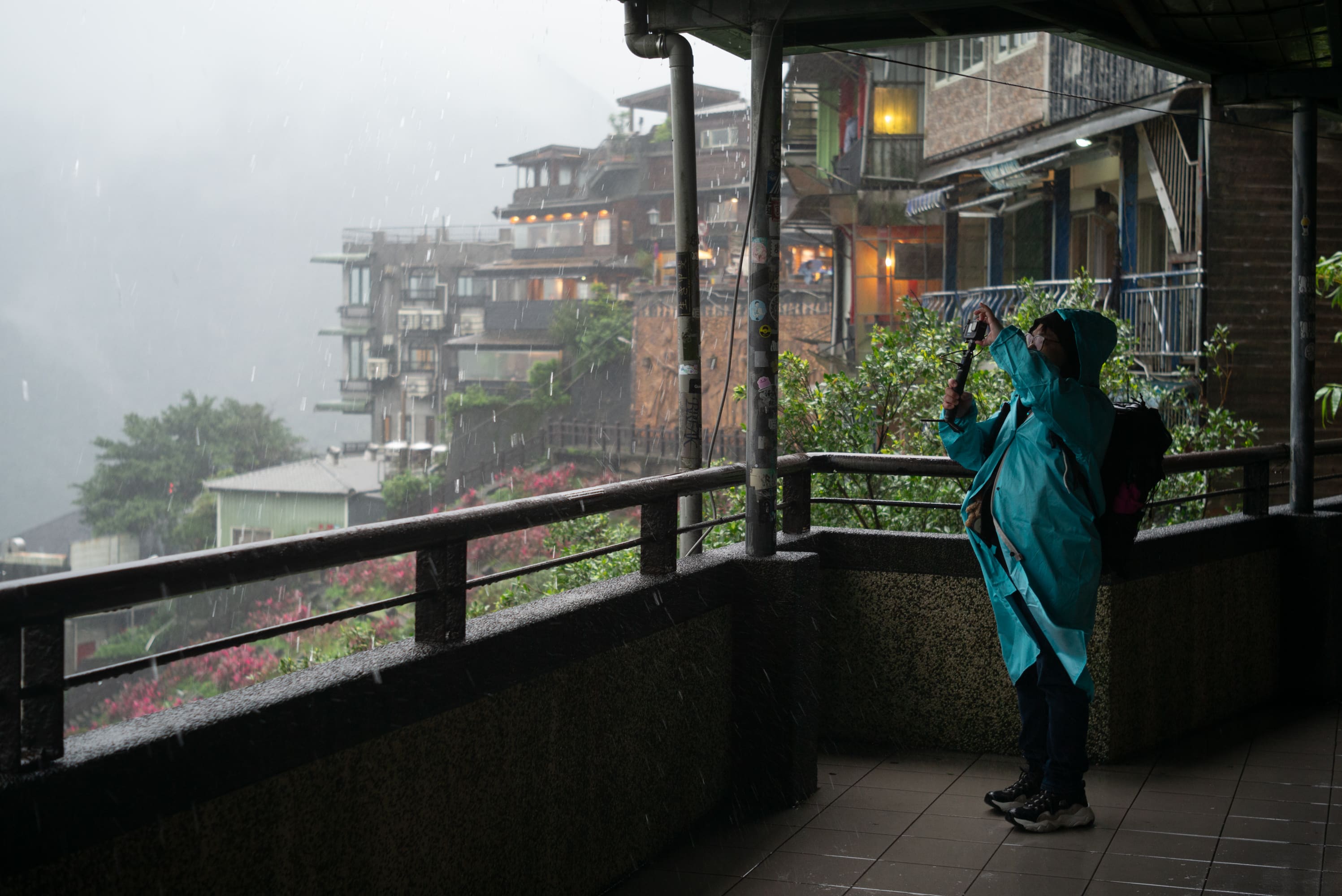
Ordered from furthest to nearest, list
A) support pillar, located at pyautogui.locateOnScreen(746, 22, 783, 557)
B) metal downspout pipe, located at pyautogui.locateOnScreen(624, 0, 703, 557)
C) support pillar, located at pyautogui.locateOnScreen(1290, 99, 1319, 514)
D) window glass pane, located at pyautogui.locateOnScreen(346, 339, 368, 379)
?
window glass pane, located at pyautogui.locateOnScreen(346, 339, 368, 379) → support pillar, located at pyautogui.locateOnScreen(1290, 99, 1319, 514) → metal downspout pipe, located at pyautogui.locateOnScreen(624, 0, 703, 557) → support pillar, located at pyautogui.locateOnScreen(746, 22, 783, 557)

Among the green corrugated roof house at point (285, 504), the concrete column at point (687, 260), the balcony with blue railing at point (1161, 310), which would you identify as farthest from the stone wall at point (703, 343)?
the concrete column at point (687, 260)

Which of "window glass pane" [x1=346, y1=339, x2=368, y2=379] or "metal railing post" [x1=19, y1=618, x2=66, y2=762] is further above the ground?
"window glass pane" [x1=346, y1=339, x2=368, y2=379]

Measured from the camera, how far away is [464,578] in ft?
10.7

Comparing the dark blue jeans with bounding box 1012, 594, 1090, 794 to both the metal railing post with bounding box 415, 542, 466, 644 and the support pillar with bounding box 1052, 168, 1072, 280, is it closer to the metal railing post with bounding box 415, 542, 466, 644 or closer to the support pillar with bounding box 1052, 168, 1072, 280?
the metal railing post with bounding box 415, 542, 466, 644

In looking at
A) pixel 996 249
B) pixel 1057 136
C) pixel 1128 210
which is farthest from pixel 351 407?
pixel 1128 210

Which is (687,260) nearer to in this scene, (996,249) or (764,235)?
(764,235)

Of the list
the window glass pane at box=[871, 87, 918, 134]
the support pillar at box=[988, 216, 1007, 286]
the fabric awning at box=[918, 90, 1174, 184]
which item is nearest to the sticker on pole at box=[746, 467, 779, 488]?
the fabric awning at box=[918, 90, 1174, 184]

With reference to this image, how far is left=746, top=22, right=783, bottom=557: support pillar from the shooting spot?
4.48 meters

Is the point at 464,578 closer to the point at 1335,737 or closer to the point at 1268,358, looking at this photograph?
the point at 1335,737

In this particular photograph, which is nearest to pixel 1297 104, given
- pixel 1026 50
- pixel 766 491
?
pixel 766 491

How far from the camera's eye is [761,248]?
4516 mm

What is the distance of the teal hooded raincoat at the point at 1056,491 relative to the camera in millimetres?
4172

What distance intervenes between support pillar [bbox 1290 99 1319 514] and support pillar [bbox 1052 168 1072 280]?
37.8ft

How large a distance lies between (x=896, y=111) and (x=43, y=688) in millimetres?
22746
